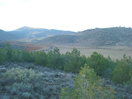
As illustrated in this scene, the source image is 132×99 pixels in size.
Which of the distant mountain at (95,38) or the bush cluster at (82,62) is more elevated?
the distant mountain at (95,38)

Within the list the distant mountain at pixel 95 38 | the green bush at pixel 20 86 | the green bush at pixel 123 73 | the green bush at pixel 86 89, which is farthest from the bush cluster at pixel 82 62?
the distant mountain at pixel 95 38

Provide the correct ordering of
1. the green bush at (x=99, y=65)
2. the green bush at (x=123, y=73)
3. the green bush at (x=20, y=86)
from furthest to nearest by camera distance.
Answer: the green bush at (x=99, y=65) → the green bush at (x=123, y=73) → the green bush at (x=20, y=86)

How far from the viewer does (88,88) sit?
5.24 meters

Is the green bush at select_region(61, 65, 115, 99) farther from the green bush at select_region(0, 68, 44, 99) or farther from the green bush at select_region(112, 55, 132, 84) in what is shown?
the green bush at select_region(112, 55, 132, 84)

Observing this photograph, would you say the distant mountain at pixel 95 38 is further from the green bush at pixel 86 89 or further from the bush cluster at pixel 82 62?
the green bush at pixel 86 89

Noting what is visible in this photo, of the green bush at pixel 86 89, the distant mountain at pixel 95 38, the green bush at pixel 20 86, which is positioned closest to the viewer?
the green bush at pixel 86 89

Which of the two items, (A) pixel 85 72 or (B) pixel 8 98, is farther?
(B) pixel 8 98

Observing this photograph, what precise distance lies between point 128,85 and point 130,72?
1.78 metres

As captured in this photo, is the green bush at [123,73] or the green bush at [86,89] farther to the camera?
the green bush at [123,73]

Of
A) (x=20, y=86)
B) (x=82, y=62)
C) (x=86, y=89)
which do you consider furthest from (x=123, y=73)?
(x=86, y=89)

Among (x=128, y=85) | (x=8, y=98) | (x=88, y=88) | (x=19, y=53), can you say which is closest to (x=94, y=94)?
(x=88, y=88)

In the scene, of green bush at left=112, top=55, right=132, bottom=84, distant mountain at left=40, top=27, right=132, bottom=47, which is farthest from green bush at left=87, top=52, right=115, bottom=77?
distant mountain at left=40, top=27, right=132, bottom=47

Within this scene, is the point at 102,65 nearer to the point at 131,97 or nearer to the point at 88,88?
the point at 131,97

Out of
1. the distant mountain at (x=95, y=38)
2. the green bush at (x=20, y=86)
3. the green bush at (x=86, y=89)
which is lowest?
the green bush at (x=20, y=86)
